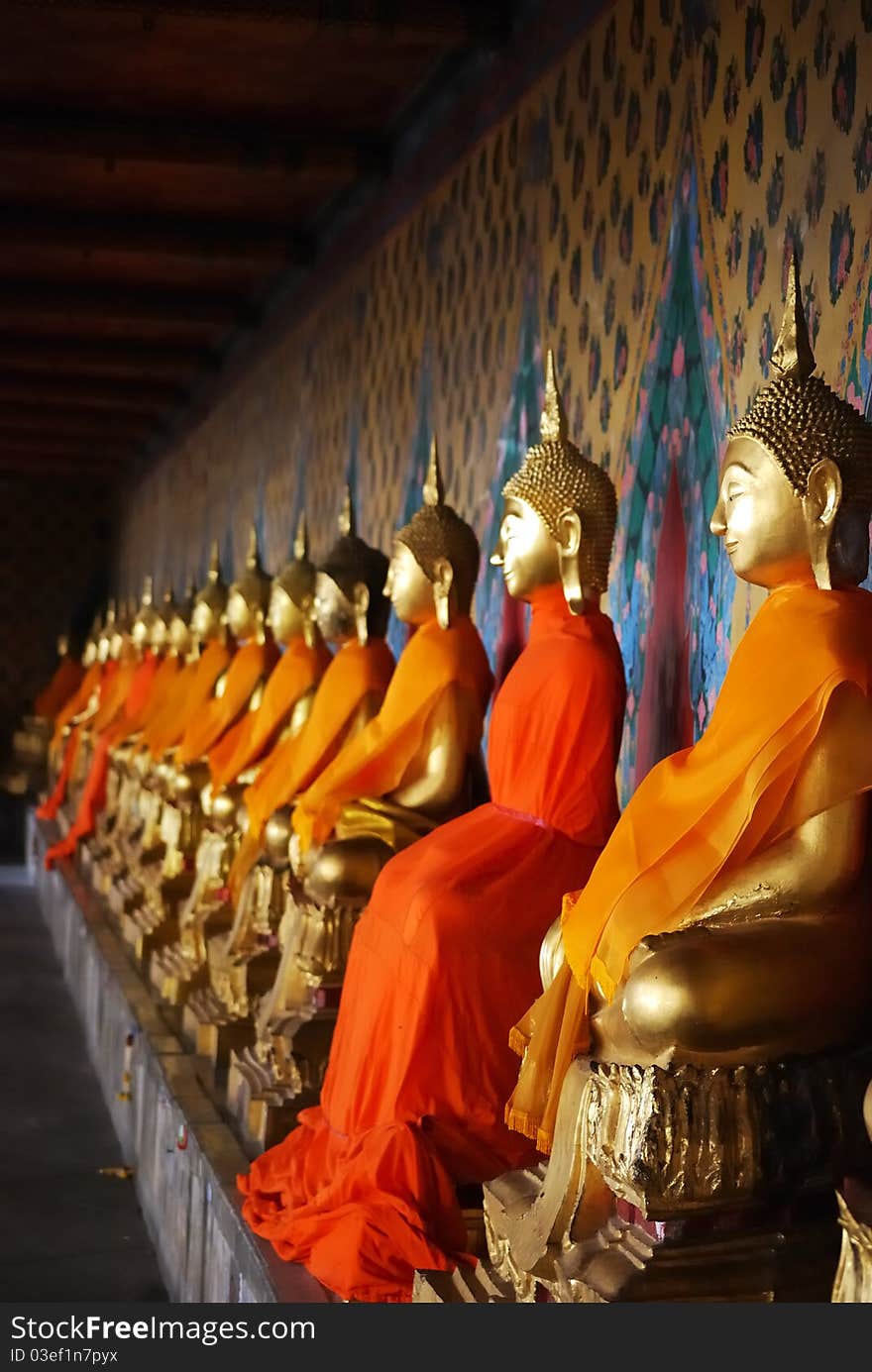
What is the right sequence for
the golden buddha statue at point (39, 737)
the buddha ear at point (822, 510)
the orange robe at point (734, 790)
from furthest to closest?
the golden buddha statue at point (39, 737), the buddha ear at point (822, 510), the orange robe at point (734, 790)

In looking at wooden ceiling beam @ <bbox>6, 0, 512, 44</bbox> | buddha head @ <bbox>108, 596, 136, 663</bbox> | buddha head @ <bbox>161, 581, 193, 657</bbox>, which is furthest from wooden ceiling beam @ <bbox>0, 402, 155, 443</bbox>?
wooden ceiling beam @ <bbox>6, 0, 512, 44</bbox>

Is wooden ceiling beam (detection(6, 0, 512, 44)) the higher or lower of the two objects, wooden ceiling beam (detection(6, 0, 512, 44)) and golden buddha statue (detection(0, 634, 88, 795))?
the higher

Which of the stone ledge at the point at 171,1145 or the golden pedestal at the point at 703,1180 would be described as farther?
the stone ledge at the point at 171,1145

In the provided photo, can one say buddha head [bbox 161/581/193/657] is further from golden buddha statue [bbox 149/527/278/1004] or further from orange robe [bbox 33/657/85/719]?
orange robe [bbox 33/657/85/719]

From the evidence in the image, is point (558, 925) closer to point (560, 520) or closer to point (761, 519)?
point (761, 519)

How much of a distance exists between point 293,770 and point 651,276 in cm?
178

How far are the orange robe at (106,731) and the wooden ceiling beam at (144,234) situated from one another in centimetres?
244

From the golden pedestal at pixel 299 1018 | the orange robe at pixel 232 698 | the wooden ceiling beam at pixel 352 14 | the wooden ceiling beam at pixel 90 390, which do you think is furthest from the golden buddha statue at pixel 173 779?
the wooden ceiling beam at pixel 90 390

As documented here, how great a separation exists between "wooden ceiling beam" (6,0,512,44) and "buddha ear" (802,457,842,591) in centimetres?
314

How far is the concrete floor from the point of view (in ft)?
14.8

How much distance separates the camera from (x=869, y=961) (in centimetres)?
240

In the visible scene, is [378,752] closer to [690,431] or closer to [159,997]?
[690,431]

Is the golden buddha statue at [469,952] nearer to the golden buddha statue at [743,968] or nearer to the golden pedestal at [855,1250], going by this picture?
the golden buddha statue at [743,968]

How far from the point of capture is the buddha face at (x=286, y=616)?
600 cm
